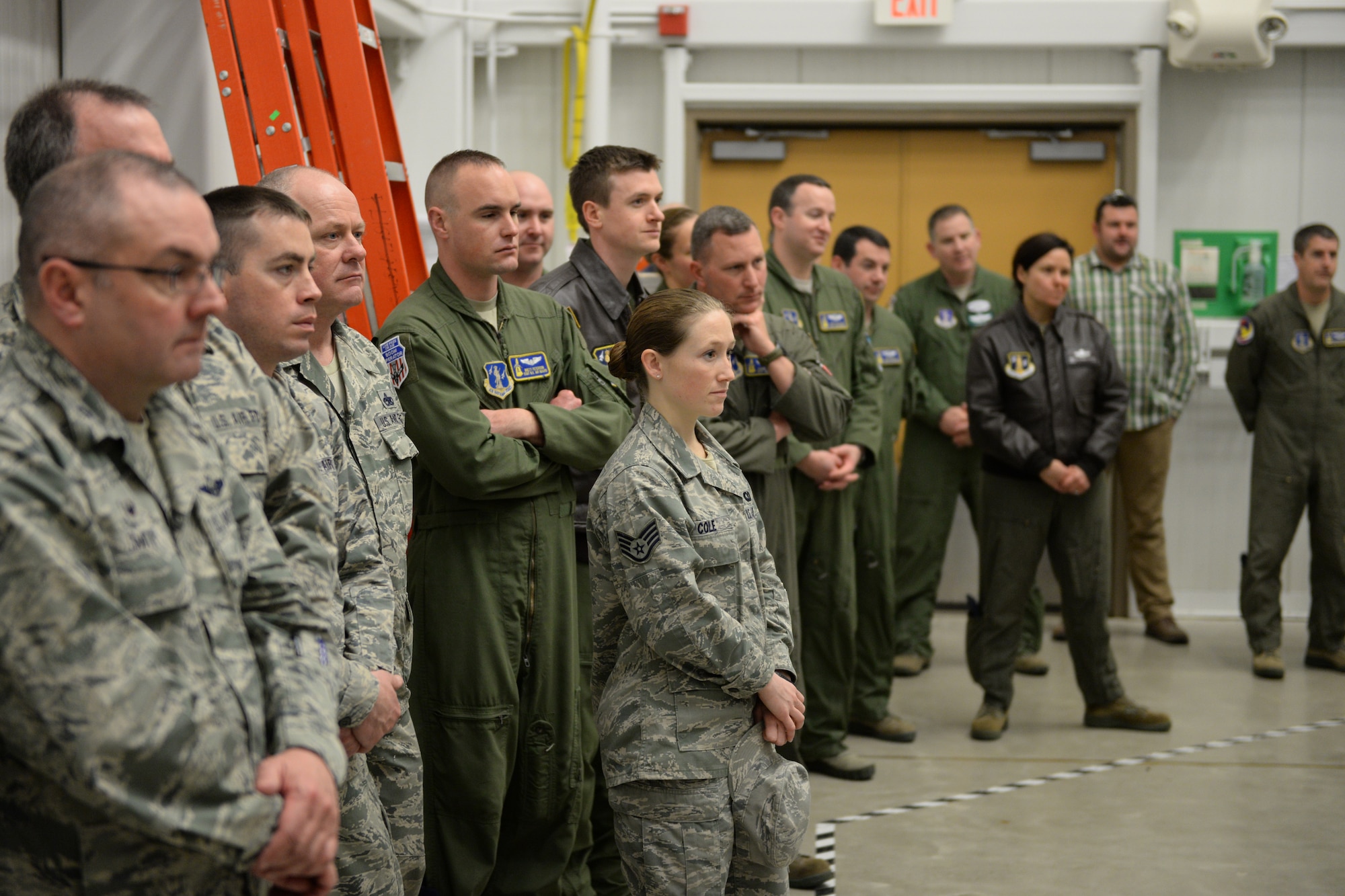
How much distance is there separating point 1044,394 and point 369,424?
9.52 feet

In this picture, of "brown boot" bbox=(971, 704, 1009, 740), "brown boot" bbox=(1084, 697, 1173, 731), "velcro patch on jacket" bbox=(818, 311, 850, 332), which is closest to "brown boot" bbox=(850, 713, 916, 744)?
"brown boot" bbox=(971, 704, 1009, 740)

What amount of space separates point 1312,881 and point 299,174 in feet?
9.80

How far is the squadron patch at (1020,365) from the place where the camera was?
432cm

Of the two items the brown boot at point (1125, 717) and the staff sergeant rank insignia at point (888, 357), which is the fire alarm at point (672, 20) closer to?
the staff sergeant rank insignia at point (888, 357)

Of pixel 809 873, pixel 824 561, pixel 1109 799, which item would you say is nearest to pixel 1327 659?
pixel 1109 799

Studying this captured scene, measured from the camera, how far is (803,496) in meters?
3.83

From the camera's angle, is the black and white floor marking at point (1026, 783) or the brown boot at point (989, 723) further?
the brown boot at point (989, 723)

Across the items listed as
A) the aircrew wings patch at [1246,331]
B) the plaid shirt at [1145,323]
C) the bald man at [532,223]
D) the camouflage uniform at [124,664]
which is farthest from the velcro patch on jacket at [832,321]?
the camouflage uniform at [124,664]

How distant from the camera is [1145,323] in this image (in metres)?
5.54

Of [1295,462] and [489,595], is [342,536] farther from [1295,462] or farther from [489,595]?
[1295,462]

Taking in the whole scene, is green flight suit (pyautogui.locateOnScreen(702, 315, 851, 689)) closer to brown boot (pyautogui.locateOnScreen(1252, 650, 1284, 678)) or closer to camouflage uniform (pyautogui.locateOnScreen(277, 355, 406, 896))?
camouflage uniform (pyautogui.locateOnScreen(277, 355, 406, 896))

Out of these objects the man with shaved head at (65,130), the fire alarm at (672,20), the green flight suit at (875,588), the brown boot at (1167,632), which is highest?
the fire alarm at (672,20)

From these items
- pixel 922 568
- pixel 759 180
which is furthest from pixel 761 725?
pixel 759 180

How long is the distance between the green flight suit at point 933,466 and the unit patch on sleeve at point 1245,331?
1.00m
